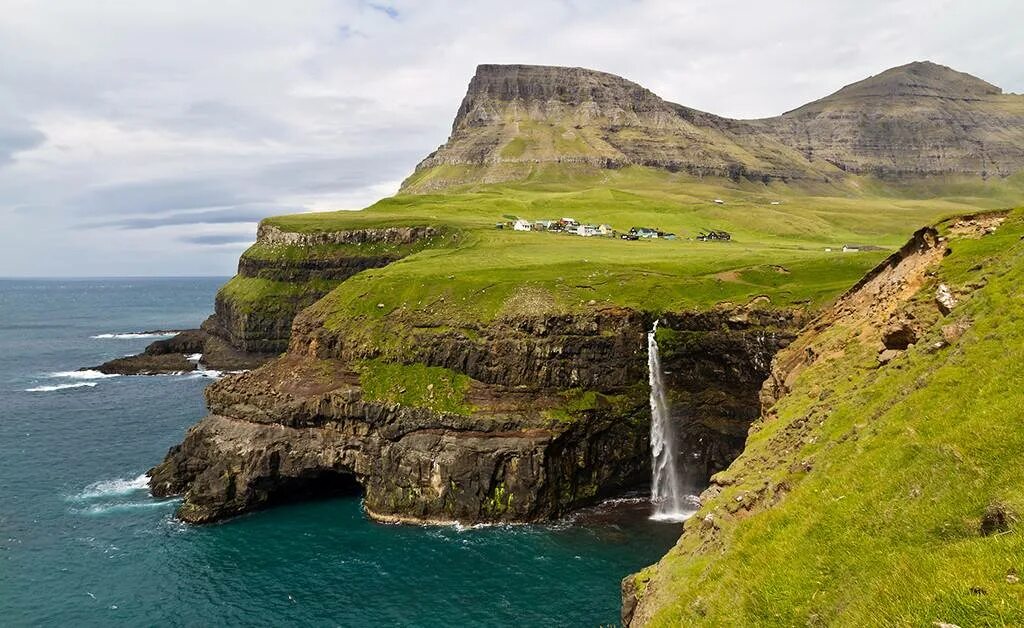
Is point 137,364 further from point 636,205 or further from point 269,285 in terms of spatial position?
point 636,205

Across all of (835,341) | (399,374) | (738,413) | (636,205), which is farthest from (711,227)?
(835,341)

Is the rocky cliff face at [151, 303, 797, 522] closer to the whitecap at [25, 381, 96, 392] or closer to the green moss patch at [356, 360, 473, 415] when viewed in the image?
the green moss patch at [356, 360, 473, 415]

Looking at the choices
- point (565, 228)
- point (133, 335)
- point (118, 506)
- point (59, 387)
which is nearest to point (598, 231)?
point (565, 228)

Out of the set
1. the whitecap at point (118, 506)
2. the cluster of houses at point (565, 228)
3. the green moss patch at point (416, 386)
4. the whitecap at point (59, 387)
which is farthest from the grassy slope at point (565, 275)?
the whitecap at point (59, 387)

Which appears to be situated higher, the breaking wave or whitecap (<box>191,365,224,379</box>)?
the breaking wave

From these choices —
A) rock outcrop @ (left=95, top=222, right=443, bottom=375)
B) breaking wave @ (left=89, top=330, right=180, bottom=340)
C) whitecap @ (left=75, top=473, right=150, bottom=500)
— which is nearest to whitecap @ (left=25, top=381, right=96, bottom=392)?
rock outcrop @ (left=95, top=222, right=443, bottom=375)

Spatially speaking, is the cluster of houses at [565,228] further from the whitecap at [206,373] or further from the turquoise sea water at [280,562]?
the turquoise sea water at [280,562]
